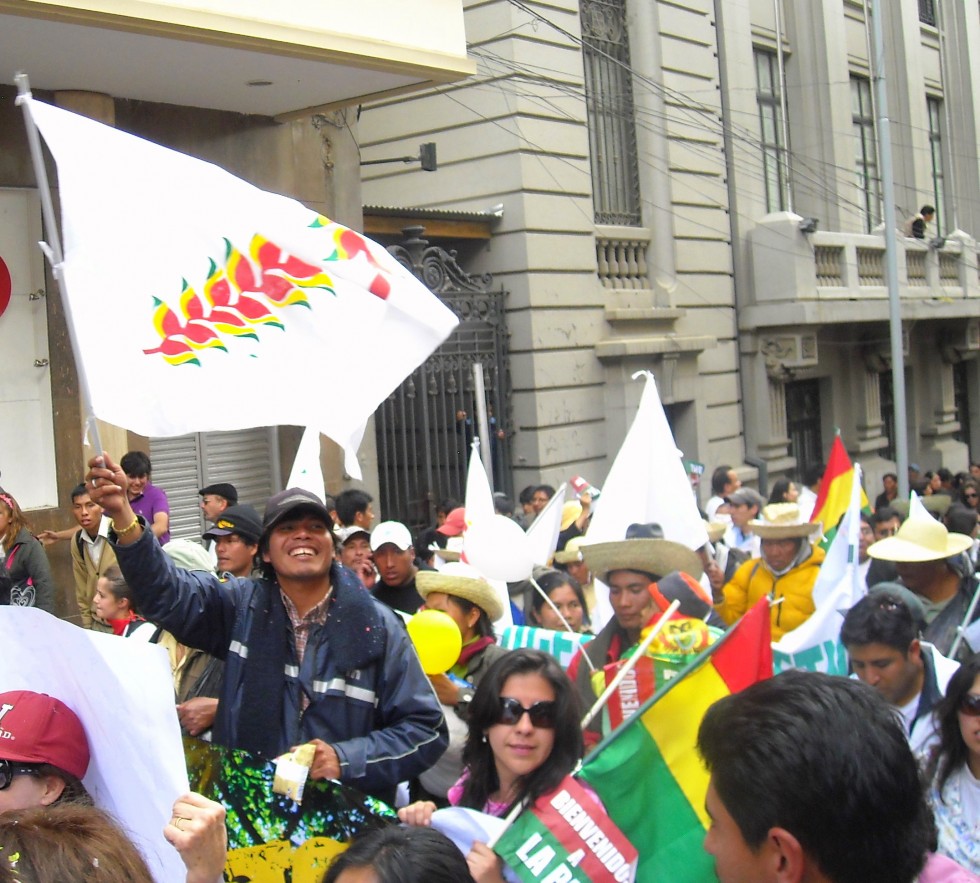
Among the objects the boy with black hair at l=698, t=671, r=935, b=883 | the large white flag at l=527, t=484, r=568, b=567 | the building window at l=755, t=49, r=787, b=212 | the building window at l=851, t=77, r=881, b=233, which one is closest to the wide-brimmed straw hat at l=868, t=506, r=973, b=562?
the large white flag at l=527, t=484, r=568, b=567

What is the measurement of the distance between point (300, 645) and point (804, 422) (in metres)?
18.0

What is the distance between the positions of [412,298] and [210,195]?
728 mm

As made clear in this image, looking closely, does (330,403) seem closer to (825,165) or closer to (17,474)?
(17,474)

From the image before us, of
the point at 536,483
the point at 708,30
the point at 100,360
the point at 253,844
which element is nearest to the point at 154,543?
the point at 100,360

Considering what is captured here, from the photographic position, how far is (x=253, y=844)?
3.10m

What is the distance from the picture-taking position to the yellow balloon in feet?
14.7

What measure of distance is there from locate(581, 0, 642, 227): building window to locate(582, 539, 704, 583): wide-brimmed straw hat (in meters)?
11.0

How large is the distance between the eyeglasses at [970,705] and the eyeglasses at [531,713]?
1120mm

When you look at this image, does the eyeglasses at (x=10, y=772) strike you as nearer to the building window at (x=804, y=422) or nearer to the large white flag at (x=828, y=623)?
the large white flag at (x=828, y=623)

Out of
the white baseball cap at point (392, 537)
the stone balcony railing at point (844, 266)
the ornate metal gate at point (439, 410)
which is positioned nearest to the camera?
the white baseball cap at point (392, 537)

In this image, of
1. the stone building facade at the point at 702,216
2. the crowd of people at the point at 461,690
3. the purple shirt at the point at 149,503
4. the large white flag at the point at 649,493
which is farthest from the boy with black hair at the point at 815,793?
the stone building facade at the point at 702,216

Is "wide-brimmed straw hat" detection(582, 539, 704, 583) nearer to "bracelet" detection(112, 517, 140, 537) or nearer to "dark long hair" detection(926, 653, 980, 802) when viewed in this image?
"dark long hair" detection(926, 653, 980, 802)

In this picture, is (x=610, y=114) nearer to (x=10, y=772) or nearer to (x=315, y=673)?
(x=315, y=673)

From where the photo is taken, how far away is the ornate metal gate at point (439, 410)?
1285cm
